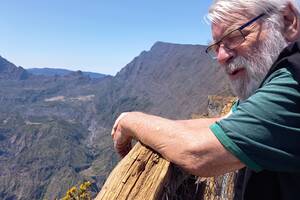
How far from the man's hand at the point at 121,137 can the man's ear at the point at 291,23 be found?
1.34m

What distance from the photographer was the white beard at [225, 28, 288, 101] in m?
2.80

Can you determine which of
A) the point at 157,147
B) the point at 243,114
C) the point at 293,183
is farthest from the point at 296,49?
the point at 157,147

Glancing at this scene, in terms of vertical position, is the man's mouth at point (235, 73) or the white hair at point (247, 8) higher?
the white hair at point (247, 8)

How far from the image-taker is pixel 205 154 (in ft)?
8.38

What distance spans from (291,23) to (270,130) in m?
0.96

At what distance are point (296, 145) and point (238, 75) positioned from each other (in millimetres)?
803

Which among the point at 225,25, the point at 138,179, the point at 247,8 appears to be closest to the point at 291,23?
the point at 247,8

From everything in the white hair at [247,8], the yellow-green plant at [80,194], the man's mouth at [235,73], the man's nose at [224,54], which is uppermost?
the white hair at [247,8]

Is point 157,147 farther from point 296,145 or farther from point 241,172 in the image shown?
point 241,172

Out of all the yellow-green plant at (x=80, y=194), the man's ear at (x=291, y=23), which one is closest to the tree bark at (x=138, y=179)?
the man's ear at (x=291, y=23)

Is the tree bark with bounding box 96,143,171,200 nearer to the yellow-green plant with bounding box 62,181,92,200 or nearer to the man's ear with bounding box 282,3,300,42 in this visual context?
the man's ear with bounding box 282,3,300,42

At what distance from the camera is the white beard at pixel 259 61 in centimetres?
280

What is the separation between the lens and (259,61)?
9.23 ft

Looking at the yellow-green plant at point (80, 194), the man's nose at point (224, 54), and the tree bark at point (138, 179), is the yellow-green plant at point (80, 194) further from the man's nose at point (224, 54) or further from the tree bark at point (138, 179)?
the man's nose at point (224, 54)
